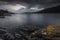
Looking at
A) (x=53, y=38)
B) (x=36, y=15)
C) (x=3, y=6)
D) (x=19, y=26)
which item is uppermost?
(x=3, y=6)

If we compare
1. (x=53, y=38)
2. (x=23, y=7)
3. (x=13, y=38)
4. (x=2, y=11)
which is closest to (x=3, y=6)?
(x=2, y=11)

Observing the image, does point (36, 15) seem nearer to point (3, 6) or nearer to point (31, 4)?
point (31, 4)

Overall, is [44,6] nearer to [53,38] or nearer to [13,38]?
[53,38]

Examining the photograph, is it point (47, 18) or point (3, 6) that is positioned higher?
point (3, 6)

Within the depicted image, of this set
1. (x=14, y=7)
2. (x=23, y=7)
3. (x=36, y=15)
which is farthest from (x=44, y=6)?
(x=14, y=7)

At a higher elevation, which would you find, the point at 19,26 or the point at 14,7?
the point at 14,7
